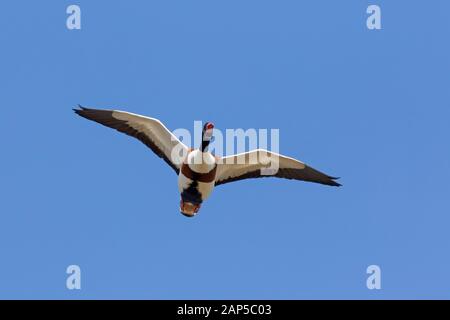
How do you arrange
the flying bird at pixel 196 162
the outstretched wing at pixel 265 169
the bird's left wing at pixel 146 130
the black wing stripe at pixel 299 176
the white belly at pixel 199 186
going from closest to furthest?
the flying bird at pixel 196 162 < the white belly at pixel 199 186 < the bird's left wing at pixel 146 130 < the outstretched wing at pixel 265 169 < the black wing stripe at pixel 299 176

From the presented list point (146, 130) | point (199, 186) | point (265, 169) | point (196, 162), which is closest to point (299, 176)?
point (265, 169)

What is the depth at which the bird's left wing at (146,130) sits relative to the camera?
21.6 m

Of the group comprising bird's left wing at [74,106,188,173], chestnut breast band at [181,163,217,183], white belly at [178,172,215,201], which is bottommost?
white belly at [178,172,215,201]

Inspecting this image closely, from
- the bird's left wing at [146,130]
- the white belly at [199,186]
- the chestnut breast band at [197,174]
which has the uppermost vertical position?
the bird's left wing at [146,130]

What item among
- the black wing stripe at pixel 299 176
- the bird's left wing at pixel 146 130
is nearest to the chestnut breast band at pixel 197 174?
the bird's left wing at pixel 146 130

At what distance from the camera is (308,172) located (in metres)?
22.6

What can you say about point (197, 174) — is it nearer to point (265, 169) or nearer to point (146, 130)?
point (146, 130)

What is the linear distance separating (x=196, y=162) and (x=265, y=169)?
2.34 meters

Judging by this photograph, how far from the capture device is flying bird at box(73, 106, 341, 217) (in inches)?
822

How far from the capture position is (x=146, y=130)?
2197 cm

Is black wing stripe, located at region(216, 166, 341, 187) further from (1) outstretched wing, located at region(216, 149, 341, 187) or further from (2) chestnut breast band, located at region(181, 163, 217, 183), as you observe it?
(2) chestnut breast band, located at region(181, 163, 217, 183)

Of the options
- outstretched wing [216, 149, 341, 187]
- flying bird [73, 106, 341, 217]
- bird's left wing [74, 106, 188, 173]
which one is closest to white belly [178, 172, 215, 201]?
flying bird [73, 106, 341, 217]

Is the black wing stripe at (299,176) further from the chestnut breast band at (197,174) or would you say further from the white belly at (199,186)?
the chestnut breast band at (197,174)
